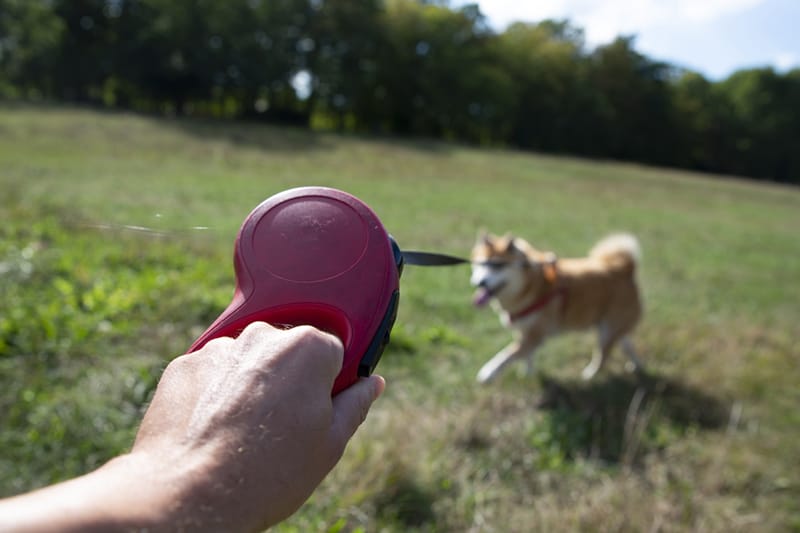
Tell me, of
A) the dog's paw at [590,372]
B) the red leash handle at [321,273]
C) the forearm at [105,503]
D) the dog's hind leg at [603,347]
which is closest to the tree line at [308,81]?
the dog's hind leg at [603,347]

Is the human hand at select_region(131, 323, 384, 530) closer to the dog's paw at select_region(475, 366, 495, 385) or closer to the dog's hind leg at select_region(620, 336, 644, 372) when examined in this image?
the dog's paw at select_region(475, 366, 495, 385)

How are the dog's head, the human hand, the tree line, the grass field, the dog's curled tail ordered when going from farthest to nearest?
the tree line, the dog's curled tail, the dog's head, the grass field, the human hand

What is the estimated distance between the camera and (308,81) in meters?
24.1

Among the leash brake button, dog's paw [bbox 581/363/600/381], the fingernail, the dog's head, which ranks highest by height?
the leash brake button

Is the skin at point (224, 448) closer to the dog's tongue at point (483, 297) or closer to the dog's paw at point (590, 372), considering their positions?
the dog's tongue at point (483, 297)

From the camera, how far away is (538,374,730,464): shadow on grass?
12.9 feet

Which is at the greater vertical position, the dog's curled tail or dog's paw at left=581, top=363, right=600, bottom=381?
the dog's curled tail

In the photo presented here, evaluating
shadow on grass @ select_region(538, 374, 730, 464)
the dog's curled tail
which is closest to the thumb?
shadow on grass @ select_region(538, 374, 730, 464)

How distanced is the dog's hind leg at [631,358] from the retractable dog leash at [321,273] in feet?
16.7

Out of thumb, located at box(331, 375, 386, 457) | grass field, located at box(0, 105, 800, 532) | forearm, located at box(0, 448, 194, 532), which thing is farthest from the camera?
grass field, located at box(0, 105, 800, 532)

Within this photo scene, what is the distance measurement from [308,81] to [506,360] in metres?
21.5

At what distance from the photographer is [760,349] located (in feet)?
20.0

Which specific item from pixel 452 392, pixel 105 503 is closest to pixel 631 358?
pixel 452 392

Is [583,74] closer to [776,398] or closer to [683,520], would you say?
[776,398]
